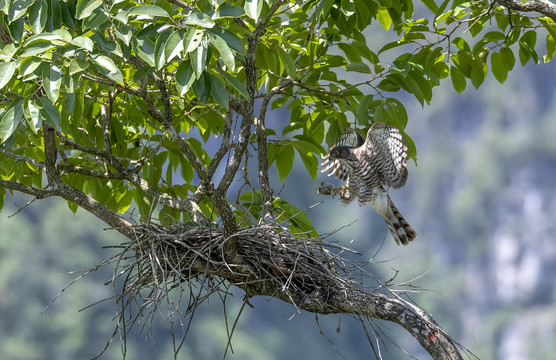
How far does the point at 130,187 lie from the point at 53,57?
1406 millimetres

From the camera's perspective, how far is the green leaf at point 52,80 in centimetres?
172

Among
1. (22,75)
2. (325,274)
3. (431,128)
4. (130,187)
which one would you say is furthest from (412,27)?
(431,128)

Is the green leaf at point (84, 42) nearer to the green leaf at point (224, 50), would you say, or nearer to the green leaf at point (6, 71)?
the green leaf at point (6, 71)

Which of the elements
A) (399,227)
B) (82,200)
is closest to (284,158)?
(399,227)

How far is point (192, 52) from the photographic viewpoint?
5.52 ft

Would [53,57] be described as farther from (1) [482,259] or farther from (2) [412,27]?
(1) [482,259]

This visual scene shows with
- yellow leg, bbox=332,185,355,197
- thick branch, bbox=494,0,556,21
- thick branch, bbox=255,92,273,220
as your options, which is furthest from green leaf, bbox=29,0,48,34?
thick branch, bbox=494,0,556,21

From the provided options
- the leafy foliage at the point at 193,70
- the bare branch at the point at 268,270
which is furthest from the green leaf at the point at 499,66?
the bare branch at the point at 268,270

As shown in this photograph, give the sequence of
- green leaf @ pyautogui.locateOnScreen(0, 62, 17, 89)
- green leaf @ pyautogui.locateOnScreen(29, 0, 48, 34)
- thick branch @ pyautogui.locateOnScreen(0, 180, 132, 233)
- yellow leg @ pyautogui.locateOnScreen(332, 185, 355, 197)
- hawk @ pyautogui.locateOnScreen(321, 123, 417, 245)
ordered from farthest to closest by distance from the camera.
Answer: yellow leg @ pyautogui.locateOnScreen(332, 185, 355, 197), hawk @ pyautogui.locateOnScreen(321, 123, 417, 245), thick branch @ pyautogui.locateOnScreen(0, 180, 132, 233), green leaf @ pyautogui.locateOnScreen(29, 0, 48, 34), green leaf @ pyautogui.locateOnScreen(0, 62, 17, 89)

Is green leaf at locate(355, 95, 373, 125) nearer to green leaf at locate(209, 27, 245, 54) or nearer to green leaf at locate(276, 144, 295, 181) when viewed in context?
green leaf at locate(276, 144, 295, 181)

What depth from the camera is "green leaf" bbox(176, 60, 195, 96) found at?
1.71 metres

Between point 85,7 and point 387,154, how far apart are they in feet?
4.40

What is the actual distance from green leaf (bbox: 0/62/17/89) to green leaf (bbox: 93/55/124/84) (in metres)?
0.20

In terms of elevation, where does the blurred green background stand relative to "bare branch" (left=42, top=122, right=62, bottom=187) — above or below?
above
